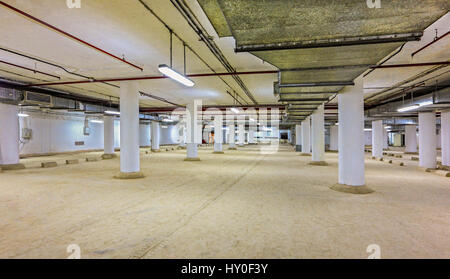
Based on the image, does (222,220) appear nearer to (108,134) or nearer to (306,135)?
(108,134)

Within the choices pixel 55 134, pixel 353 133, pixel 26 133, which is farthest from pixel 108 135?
pixel 353 133

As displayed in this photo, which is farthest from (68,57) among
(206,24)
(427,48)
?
A: (427,48)

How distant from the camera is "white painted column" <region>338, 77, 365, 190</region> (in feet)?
19.5

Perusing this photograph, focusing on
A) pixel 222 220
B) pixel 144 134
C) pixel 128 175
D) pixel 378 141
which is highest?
pixel 144 134

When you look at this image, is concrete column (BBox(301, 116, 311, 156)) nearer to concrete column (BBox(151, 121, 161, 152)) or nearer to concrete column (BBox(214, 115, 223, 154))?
concrete column (BBox(214, 115, 223, 154))

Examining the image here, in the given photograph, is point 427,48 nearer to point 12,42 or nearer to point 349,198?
point 349,198

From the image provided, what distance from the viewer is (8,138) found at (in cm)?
1006

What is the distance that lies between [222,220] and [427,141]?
38.5ft

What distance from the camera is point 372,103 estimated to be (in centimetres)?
1348

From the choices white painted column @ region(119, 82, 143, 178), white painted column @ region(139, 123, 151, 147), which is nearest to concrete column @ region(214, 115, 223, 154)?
white painted column @ region(119, 82, 143, 178)

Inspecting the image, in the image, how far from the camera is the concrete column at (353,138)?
19.5 ft

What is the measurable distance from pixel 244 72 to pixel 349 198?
457cm

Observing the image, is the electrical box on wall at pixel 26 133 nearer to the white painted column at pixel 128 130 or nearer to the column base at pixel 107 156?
the column base at pixel 107 156

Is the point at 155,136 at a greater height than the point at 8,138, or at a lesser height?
greater
